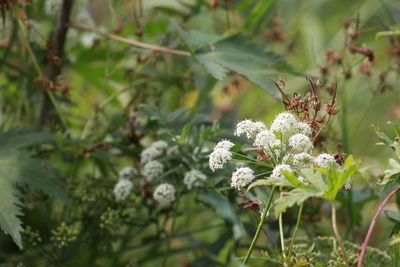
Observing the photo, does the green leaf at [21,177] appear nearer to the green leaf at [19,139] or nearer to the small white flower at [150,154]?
the green leaf at [19,139]

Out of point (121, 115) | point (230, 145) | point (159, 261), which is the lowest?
point (159, 261)

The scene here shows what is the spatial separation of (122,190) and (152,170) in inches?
3.9

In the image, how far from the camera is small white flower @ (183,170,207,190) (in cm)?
146

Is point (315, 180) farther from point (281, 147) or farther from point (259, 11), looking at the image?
point (259, 11)

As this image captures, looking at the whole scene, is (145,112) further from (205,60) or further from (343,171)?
(343,171)

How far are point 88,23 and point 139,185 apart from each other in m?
0.76

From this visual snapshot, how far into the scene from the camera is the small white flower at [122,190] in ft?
5.09

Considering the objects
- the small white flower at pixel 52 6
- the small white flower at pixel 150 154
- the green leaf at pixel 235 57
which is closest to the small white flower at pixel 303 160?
the green leaf at pixel 235 57

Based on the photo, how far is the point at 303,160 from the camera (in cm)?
104

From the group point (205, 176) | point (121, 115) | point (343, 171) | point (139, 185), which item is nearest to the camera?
point (343, 171)

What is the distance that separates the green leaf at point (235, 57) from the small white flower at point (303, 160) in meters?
0.49

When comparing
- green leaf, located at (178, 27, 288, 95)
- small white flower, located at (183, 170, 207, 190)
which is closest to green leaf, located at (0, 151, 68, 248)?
small white flower, located at (183, 170, 207, 190)

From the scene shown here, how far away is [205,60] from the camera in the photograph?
1.62 metres

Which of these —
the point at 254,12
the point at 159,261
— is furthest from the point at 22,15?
the point at 159,261
